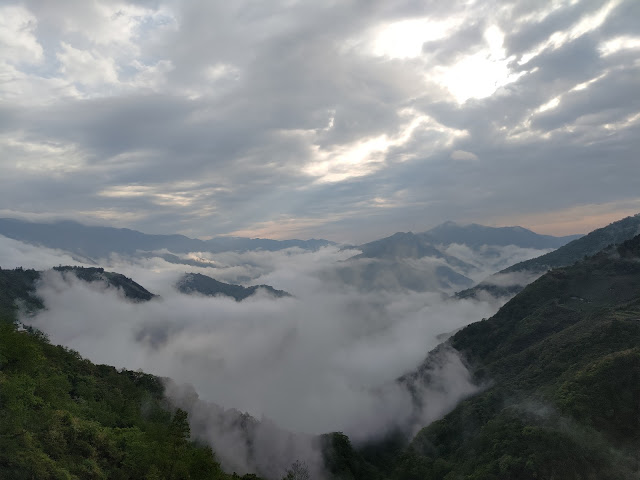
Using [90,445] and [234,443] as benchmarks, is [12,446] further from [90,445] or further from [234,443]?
[234,443]

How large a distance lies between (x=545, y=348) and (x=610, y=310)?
4122 centimetres

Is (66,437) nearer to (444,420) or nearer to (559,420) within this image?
(559,420)

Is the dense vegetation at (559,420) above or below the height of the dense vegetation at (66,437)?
below

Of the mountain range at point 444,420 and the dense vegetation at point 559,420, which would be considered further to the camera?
the dense vegetation at point 559,420

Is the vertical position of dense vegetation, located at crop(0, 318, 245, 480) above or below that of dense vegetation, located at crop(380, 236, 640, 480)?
above

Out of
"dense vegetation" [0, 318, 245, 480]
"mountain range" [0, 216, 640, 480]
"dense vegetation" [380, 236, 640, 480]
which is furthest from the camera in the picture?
"dense vegetation" [380, 236, 640, 480]

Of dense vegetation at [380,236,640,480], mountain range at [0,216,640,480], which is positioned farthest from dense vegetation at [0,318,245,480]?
dense vegetation at [380,236,640,480]

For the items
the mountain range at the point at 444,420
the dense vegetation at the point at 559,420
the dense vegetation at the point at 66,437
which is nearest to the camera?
the dense vegetation at the point at 66,437

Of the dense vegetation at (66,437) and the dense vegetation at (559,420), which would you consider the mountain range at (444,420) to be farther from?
the dense vegetation at (559,420)

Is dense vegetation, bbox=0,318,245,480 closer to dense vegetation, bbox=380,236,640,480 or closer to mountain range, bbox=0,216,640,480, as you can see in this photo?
mountain range, bbox=0,216,640,480

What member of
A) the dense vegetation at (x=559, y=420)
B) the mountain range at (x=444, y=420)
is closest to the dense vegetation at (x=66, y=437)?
the mountain range at (x=444, y=420)

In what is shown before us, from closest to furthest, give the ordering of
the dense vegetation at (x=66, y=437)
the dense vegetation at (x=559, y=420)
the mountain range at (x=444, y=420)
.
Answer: the dense vegetation at (x=66, y=437) < the mountain range at (x=444, y=420) < the dense vegetation at (x=559, y=420)

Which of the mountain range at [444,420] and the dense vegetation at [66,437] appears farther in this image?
the mountain range at [444,420]

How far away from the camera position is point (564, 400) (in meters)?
130
